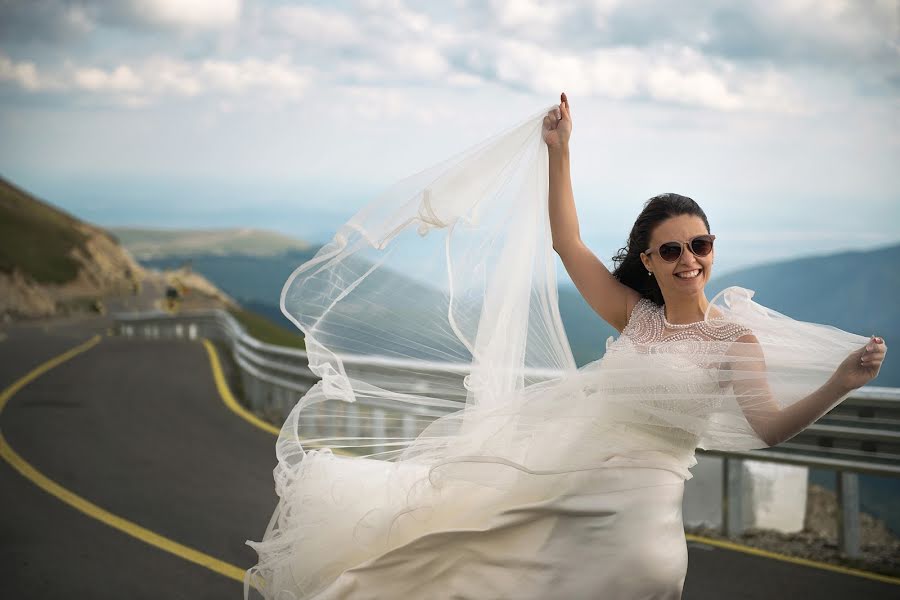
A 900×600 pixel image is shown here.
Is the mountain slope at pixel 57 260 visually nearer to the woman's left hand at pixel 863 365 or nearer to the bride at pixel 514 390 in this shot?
the bride at pixel 514 390

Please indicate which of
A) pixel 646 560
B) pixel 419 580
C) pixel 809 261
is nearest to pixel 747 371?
pixel 646 560

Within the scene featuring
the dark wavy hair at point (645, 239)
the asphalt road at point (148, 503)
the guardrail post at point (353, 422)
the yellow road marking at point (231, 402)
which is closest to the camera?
the dark wavy hair at point (645, 239)

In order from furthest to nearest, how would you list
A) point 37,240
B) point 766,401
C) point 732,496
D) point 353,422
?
1. point 37,240
2. point 732,496
3. point 353,422
4. point 766,401

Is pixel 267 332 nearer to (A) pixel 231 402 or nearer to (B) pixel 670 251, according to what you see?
(A) pixel 231 402

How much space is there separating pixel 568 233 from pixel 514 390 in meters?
0.85

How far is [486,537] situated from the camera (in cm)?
423

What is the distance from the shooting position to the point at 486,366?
505 cm

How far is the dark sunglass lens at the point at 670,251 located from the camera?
14.5ft

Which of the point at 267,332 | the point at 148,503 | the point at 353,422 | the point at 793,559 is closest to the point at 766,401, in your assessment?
the point at 353,422

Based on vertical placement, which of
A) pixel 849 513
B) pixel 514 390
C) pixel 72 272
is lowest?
pixel 72 272

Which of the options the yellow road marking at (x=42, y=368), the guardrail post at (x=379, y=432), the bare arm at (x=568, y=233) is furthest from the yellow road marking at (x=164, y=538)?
the yellow road marking at (x=42, y=368)

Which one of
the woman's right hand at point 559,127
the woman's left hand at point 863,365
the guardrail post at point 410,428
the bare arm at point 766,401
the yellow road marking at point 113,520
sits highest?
the woman's right hand at point 559,127

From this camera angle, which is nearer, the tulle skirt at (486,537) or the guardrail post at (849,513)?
the tulle skirt at (486,537)

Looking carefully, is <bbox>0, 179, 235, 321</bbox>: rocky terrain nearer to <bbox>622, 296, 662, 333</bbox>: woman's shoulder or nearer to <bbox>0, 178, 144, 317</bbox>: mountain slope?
<bbox>0, 178, 144, 317</bbox>: mountain slope
